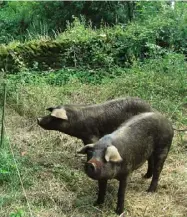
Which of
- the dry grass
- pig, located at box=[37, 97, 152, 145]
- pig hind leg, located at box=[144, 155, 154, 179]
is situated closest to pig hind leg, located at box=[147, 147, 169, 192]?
the dry grass

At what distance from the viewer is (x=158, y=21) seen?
1117cm

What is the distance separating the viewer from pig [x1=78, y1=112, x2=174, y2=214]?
15.5ft

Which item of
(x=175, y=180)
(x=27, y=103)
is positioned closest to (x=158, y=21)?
(x=27, y=103)

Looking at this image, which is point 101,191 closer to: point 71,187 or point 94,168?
point 71,187

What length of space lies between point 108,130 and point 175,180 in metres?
1.07

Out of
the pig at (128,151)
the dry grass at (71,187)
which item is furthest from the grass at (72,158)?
the pig at (128,151)

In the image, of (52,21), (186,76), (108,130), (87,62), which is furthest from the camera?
(52,21)

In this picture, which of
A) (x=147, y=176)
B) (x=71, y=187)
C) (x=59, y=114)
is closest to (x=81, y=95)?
(x=59, y=114)

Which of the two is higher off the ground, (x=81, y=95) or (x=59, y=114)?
(x=59, y=114)

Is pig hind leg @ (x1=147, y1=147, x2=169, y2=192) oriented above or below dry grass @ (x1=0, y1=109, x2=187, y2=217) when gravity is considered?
above

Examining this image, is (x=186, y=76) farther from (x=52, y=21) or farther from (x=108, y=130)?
(x=52, y=21)

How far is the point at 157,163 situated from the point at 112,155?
1.19 meters

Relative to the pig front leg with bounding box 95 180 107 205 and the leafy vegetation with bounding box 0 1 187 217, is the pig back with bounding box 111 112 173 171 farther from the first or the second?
the leafy vegetation with bounding box 0 1 187 217

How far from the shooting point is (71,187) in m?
5.77
